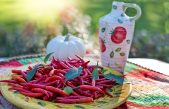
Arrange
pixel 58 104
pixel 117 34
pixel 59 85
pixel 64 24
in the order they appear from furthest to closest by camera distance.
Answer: pixel 64 24
pixel 117 34
pixel 59 85
pixel 58 104

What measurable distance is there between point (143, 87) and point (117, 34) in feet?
1.04

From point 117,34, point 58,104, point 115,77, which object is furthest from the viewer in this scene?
point 117,34

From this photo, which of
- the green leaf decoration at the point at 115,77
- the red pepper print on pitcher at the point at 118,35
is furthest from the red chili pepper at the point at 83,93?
the red pepper print on pitcher at the point at 118,35

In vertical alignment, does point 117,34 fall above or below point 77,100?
above

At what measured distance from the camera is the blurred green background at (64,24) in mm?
3654

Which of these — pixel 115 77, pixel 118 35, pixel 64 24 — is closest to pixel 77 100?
pixel 115 77

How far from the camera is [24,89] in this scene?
1.77 meters

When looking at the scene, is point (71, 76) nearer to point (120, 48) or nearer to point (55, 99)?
point (55, 99)

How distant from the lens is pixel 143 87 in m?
2.16

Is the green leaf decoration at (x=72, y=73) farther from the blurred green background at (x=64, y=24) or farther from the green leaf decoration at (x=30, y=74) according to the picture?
the blurred green background at (x=64, y=24)

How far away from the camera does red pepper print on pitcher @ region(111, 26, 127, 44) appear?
210cm

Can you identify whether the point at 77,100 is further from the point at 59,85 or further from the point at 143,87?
the point at 143,87

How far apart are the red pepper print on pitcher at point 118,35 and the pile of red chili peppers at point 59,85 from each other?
0.82 feet

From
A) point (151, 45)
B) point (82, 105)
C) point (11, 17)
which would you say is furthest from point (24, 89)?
point (11, 17)
